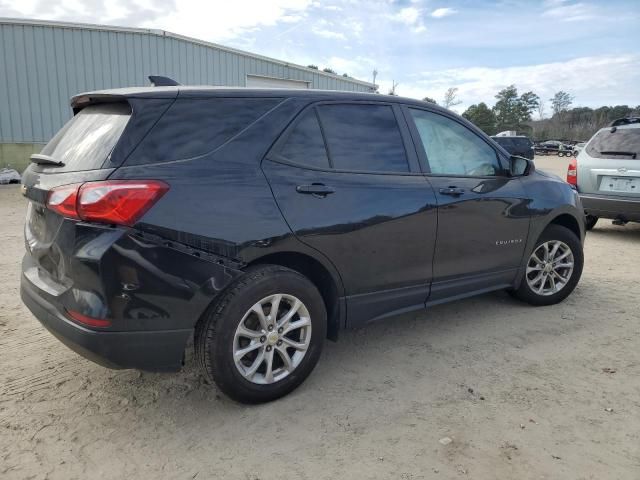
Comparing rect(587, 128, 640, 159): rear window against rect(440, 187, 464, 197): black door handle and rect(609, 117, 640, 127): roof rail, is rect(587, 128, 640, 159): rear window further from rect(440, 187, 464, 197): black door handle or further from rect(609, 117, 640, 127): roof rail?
rect(440, 187, 464, 197): black door handle

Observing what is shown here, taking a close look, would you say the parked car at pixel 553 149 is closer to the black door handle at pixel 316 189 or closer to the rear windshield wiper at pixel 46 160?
the black door handle at pixel 316 189

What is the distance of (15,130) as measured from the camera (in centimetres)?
1431

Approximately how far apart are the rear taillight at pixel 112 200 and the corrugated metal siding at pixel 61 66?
14.0 metres

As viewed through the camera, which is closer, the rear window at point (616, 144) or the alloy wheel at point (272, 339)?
the alloy wheel at point (272, 339)

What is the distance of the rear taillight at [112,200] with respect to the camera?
2270 mm

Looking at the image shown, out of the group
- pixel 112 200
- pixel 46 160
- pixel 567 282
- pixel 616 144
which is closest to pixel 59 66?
pixel 46 160

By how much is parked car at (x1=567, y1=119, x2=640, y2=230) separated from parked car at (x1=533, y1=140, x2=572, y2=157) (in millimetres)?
40836

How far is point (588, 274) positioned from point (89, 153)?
5.36 meters

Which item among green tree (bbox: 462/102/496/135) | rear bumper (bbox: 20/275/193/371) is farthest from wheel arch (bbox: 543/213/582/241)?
green tree (bbox: 462/102/496/135)

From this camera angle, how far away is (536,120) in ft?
274

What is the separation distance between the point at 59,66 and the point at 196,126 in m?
14.2

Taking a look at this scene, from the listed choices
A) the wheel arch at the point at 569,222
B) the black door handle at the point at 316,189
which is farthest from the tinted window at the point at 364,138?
the wheel arch at the point at 569,222

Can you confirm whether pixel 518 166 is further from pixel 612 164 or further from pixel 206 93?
pixel 612 164

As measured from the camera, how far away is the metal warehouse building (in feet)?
45.2
